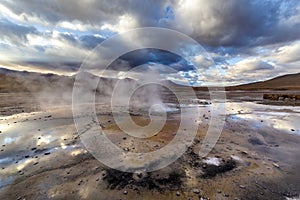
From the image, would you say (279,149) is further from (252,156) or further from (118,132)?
(118,132)

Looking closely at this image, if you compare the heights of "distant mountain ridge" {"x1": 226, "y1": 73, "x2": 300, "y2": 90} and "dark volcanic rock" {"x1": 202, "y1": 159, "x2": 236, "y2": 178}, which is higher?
"distant mountain ridge" {"x1": 226, "y1": 73, "x2": 300, "y2": 90}

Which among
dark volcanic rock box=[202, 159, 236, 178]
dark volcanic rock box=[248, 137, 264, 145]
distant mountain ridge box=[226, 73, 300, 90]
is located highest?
distant mountain ridge box=[226, 73, 300, 90]

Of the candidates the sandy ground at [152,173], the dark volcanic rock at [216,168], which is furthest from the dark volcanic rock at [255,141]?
the dark volcanic rock at [216,168]

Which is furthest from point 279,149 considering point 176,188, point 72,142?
point 72,142

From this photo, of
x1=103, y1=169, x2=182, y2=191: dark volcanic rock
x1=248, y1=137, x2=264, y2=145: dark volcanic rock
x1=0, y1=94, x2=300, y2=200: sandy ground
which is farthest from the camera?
x1=248, y1=137, x2=264, y2=145: dark volcanic rock

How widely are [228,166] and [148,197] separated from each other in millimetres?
2230

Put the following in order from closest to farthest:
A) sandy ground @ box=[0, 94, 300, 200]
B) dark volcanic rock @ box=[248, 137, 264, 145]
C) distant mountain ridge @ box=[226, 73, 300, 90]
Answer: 1. sandy ground @ box=[0, 94, 300, 200]
2. dark volcanic rock @ box=[248, 137, 264, 145]
3. distant mountain ridge @ box=[226, 73, 300, 90]

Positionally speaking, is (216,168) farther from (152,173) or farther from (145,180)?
(145,180)

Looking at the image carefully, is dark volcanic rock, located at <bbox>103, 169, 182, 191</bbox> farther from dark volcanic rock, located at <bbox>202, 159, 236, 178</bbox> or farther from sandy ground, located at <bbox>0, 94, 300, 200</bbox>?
dark volcanic rock, located at <bbox>202, 159, 236, 178</bbox>

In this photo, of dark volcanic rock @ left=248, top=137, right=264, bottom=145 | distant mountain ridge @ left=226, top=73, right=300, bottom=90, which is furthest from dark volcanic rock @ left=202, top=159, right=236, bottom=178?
distant mountain ridge @ left=226, top=73, right=300, bottom=90

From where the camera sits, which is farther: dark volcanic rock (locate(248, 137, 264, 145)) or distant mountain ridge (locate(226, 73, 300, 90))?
distant mountain ridge (locate(226, 73, 300, 90))

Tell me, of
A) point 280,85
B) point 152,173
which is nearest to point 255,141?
point 152,173

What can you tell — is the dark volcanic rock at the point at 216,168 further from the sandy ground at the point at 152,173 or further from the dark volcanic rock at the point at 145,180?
the dark volcanic rock at the point at 145,180

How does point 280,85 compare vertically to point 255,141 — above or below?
above
